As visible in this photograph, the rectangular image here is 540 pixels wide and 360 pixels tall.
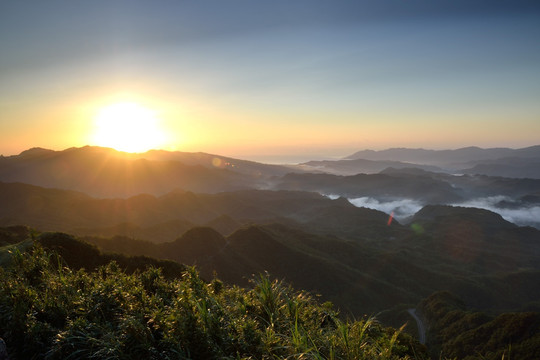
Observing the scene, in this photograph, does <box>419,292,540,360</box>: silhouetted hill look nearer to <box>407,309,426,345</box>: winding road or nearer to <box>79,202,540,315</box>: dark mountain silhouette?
<box>407,309,426,345</box>: winding road

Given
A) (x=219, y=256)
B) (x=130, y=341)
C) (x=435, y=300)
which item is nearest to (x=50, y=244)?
(x=130, y=341)

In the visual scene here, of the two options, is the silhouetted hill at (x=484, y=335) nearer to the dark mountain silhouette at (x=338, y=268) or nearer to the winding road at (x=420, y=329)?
the winding road at (x=420, y=329)

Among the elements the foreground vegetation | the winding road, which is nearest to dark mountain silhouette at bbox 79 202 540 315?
the winding road

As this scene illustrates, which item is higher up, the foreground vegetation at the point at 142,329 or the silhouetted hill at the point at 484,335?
the foreground vegetation at the point at 142,329

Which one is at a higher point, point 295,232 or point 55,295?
point 55,295

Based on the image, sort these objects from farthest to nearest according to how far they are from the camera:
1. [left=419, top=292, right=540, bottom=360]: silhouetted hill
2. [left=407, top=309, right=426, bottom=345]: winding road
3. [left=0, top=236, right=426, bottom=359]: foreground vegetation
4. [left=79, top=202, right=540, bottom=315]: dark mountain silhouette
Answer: [left=79, top=202, right=540, bottom=315]: dark mountain silhouette → [left=407, top=309, right=426, bottom=345]: winding road → [left=419, top=292, right=540, bottom=360]: silhouetted hill → [left=0, top=236, right=426, bottom=359]: foreground vegetation

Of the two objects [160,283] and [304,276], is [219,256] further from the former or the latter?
[160,283]

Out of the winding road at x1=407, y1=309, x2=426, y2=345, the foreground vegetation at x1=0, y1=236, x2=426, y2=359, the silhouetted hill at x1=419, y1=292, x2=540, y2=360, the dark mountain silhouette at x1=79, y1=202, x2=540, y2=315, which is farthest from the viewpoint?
the dark mountain silhouette at x1=79, y1=202, x2=540, y2=315

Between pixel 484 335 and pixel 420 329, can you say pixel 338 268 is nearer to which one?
pixel 420 329

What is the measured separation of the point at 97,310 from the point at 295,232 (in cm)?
13532

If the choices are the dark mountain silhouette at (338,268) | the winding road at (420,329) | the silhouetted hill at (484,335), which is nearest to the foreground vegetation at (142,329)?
the silhouetted hill at (484,335)

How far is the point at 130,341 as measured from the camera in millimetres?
5699

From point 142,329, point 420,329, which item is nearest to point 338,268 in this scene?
point 420,329

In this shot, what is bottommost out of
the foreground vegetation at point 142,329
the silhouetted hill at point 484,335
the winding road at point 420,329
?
the winding road at point 420,329
